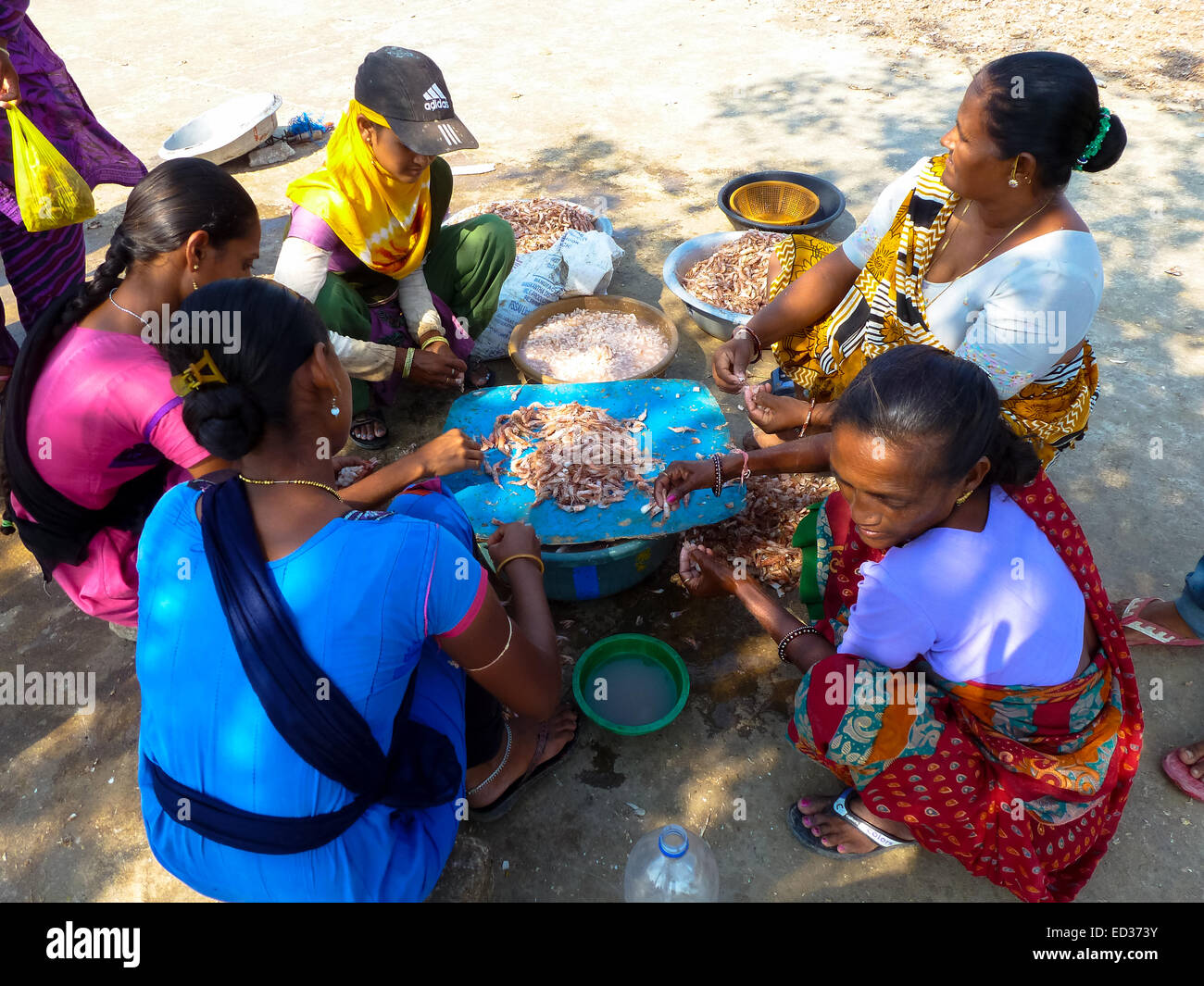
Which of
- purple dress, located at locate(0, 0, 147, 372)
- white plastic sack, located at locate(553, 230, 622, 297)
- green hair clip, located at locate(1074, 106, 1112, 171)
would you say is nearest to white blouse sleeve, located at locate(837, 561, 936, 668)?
green hair clip, located at locate(1074, 106, 1112, 171)

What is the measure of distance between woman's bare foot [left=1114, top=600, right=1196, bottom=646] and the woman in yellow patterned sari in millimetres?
737

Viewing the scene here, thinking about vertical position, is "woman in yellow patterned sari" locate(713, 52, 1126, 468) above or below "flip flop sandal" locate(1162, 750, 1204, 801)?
above

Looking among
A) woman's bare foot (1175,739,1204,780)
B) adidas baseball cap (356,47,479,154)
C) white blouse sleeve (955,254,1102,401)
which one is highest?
adidas baseball cap (356,47,479,154)

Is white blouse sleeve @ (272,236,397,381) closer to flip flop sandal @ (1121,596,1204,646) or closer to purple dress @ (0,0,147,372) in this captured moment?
purple dress @ (0,0,147,372)

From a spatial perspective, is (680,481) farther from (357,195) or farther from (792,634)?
Answer: (357,195)

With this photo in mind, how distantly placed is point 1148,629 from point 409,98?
3843 millimetres

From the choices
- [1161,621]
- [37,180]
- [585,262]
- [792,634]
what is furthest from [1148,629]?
[37,180]

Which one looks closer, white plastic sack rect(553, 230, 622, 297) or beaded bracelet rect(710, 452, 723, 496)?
beaded bracelet rect(710, 452, 723, 496)

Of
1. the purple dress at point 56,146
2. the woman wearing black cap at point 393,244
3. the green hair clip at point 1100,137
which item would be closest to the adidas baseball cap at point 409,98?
the woman wearing black cap at point 393,244

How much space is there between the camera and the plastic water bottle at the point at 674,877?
7.61 feet

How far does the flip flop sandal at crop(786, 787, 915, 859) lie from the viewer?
2498 millimetres

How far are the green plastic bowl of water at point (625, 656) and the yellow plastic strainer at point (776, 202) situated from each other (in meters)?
3.57

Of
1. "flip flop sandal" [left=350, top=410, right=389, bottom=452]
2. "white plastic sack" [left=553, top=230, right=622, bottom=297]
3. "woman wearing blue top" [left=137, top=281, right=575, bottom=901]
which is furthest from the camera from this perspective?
"white plastic sack" [left=553, top=230, right=622, bottom=297]
